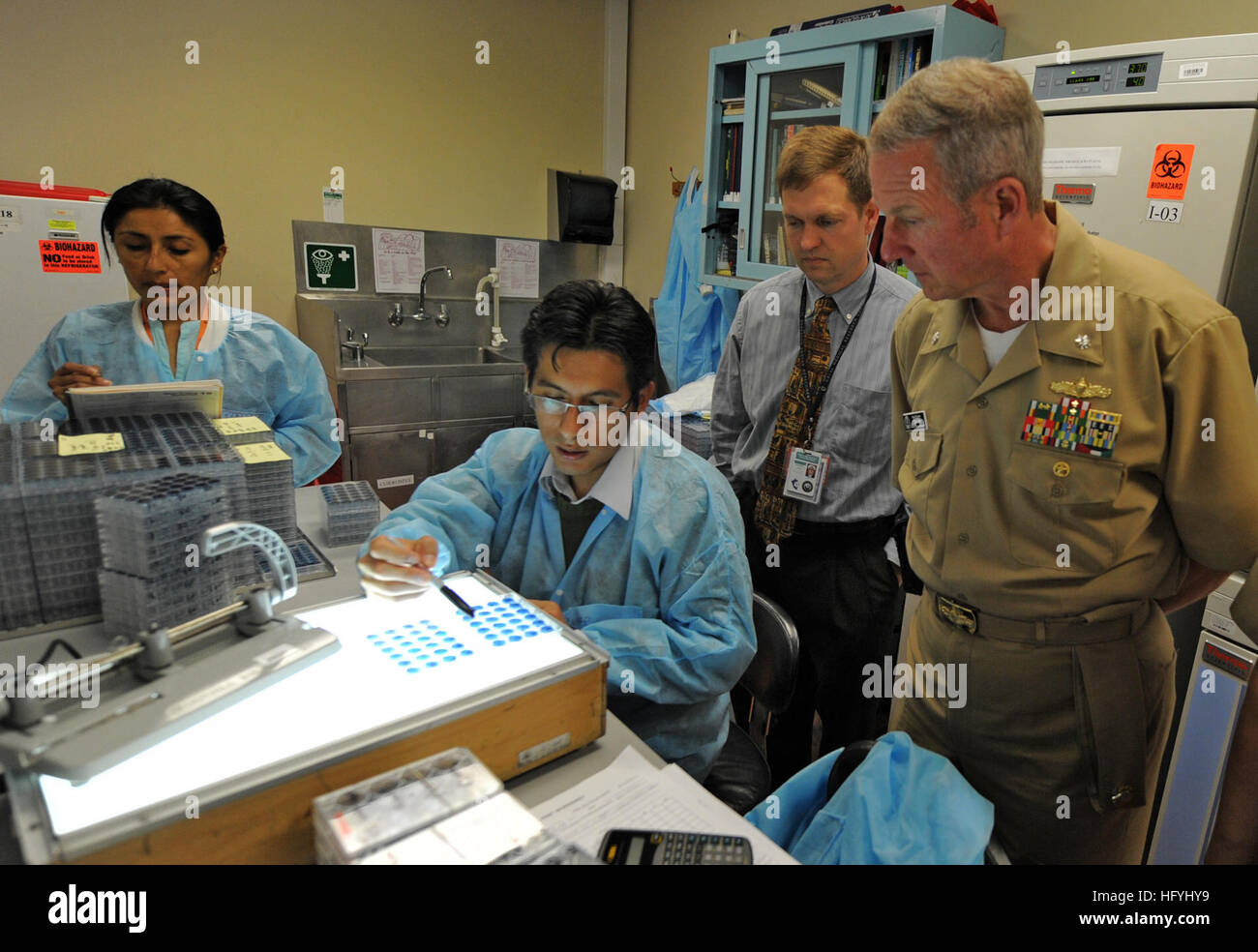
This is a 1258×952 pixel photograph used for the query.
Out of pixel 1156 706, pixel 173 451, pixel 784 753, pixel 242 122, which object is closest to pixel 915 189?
pixel 1156 706

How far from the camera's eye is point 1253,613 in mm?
1065

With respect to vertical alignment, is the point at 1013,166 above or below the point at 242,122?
below

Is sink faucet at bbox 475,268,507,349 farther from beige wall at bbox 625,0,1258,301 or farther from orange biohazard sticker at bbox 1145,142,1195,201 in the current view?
orange biohazard sticker at bbox 1145,142,1195,201

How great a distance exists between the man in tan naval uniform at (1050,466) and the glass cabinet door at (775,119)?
61.5 inches

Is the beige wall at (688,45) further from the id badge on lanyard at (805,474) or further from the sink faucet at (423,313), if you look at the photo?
the id badge on lanyard at (805,474)

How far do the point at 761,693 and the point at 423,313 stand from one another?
318 cm

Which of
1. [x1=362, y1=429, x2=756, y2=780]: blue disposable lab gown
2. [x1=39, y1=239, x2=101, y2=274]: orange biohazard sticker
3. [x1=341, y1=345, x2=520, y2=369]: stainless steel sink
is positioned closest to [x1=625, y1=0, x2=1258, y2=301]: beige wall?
[x1=341, y1=345, x2=520, y2=369]: stainless steel sink

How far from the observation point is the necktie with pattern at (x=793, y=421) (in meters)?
1.96

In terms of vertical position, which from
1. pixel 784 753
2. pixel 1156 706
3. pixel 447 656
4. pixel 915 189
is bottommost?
pixel 784 753

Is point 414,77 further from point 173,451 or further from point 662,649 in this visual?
point 662,649

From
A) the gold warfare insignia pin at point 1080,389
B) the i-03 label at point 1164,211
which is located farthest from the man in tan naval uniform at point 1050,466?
the i-03 label at point 1164,211

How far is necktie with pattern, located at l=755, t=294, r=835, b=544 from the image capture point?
1.96 m

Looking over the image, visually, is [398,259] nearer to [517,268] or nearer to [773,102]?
[517,268]
